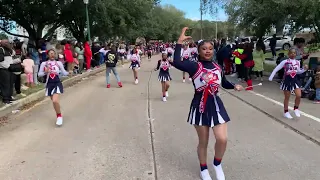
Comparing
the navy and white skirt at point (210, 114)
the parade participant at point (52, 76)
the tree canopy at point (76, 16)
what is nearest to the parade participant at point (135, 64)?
the tree canopy at point (76, 16)

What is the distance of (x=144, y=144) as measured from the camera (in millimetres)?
6613

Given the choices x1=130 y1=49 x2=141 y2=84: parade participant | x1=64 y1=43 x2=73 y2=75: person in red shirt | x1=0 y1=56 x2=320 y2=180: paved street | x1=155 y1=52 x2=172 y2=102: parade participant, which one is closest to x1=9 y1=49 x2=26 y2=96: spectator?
x1=0 y1=56 x2=320 y2=180: paved street

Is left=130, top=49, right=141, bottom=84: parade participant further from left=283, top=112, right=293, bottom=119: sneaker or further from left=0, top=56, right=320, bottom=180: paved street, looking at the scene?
left=283, top=112, right=293, bottom=119: sneaker

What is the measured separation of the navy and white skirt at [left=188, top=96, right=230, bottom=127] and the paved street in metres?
0.83

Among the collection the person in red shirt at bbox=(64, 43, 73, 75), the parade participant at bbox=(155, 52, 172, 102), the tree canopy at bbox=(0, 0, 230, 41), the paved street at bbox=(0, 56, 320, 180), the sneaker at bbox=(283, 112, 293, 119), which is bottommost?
the paved street at bbox=(0, 56, 320, 180)

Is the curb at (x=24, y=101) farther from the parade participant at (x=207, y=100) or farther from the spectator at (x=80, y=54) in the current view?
the parade participant at (x=207, y=100)

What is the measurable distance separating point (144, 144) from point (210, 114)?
2.26 m

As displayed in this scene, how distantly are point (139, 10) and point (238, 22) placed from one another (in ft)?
26.7

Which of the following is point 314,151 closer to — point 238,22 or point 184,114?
point 184,114

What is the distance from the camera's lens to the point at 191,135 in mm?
7113

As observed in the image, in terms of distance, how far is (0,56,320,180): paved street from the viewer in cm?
522

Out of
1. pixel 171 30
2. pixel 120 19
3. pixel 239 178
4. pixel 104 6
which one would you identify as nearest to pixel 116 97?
pixel 239 178

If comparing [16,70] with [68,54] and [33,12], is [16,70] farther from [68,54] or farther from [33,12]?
[33,12]

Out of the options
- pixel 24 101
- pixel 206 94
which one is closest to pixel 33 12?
pixel 24 101
